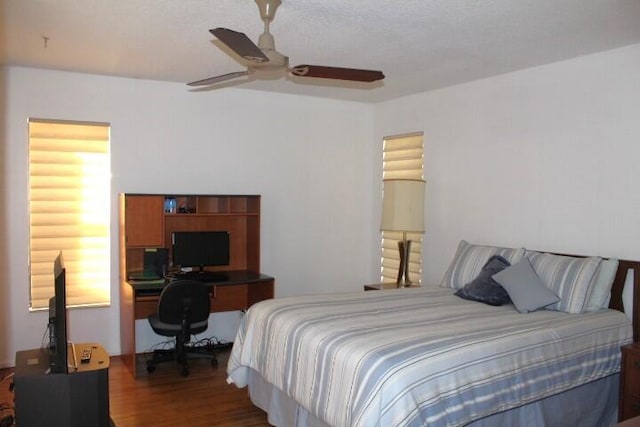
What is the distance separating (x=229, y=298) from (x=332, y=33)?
2674 mm

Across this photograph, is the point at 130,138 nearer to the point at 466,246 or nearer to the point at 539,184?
the point at 466,246

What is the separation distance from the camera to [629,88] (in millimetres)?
3602

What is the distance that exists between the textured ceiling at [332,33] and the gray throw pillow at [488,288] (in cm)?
159

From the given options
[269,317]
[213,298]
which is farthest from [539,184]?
[213,298]

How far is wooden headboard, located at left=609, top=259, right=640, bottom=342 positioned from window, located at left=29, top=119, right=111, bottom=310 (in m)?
4.22

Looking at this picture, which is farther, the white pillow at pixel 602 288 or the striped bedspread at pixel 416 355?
the white pillow at pixel 602 288

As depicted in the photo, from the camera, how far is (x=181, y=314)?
4.25 meters

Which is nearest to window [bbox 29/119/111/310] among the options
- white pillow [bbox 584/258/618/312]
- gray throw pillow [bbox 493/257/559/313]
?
gray throw pillow [bbox 493/257/559/313]

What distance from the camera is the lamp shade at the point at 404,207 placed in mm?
4969

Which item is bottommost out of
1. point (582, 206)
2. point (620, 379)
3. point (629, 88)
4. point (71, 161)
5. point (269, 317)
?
point (620, 379)

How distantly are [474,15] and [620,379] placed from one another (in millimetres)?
2379

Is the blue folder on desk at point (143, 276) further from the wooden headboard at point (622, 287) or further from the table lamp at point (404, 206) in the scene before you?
the wooden headboard at point (622, 287)

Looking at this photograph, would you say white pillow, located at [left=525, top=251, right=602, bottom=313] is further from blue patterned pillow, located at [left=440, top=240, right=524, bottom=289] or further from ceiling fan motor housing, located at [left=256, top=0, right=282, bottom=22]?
ceiling fan motor housing, located at [left=256, top=0, right=282, bottom=22]

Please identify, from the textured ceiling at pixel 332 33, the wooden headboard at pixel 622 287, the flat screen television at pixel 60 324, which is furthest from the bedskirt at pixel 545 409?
the textured ceiling at pixel 332 33
